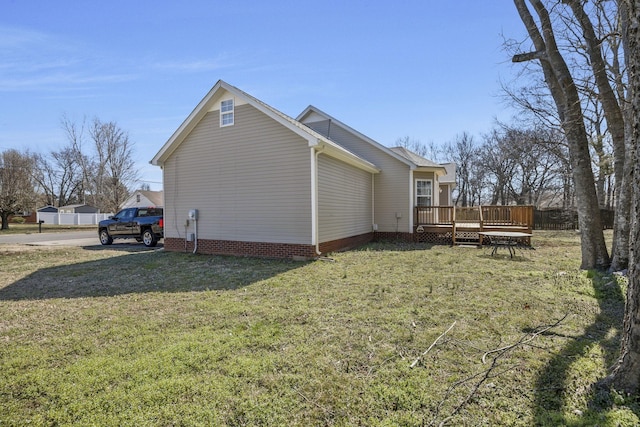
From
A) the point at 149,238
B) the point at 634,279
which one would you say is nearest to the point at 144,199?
the point at 149,238

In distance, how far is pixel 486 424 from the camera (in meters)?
2.26

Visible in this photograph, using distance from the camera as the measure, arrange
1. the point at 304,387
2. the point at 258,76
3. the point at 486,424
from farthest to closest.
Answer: the point at 258,76
the point at 304,387
the point at 486,424

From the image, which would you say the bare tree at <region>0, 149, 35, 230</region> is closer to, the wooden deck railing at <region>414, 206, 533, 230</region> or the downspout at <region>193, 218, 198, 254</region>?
the downspout at <region>193, 218, 198, 254</region>

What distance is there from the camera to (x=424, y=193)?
14461mm

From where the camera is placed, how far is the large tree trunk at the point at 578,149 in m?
7.13

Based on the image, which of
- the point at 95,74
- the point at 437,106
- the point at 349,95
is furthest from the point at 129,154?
the point at 437,106

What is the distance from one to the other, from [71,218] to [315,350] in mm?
44133

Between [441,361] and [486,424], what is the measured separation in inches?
35.4

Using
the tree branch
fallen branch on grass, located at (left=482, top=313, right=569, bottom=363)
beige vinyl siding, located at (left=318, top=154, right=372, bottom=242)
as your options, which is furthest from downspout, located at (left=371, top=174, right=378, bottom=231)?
fallen branch on grass, located at (left=482, top=313, right=569, bottom=363)

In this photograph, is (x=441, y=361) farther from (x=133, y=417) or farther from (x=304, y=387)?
(x=133, y=417)

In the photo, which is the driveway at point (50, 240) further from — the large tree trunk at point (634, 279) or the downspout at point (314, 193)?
the large tree trunk at point (634, 279)

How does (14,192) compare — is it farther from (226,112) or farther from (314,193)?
(314,193)

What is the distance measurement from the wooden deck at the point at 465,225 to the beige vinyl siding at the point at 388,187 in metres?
0.64

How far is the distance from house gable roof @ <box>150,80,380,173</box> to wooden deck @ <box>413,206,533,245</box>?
12.0 feet
